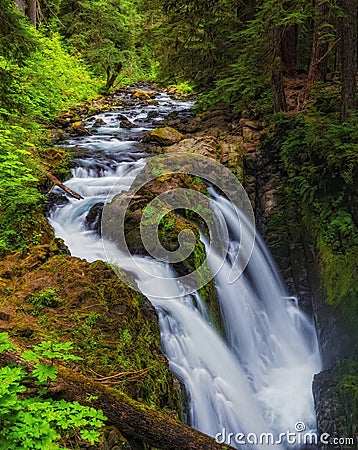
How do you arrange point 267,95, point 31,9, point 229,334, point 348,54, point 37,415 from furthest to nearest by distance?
point 31,9
point 267,95
point 348,54
point 229,334
point 37,415

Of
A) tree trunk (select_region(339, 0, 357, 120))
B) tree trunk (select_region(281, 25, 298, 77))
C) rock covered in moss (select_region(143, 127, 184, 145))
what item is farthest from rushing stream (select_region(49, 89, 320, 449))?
tree trunk (select_region(281, 25, 298, 77))

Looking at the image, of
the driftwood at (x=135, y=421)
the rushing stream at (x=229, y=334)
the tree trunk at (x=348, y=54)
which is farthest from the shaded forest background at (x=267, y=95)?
the driftwood at (x=135, y=421)

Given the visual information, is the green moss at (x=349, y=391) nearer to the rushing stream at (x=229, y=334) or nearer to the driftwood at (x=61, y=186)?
the rushing stream at (x=229, y=334)

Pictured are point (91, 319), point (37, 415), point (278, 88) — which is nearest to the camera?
point (37, 415)

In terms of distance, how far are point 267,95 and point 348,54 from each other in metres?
3.77

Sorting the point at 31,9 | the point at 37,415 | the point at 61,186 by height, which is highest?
the point at 31,9

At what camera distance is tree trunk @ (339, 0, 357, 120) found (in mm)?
6930

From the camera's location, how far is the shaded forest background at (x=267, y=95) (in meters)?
6.03

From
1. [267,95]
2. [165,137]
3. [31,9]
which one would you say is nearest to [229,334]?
[165,137]

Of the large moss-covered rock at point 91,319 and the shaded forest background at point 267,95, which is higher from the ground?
the shaded forest background at point 267,95

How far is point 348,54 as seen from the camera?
23.4 ft

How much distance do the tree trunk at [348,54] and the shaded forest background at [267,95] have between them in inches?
0.7

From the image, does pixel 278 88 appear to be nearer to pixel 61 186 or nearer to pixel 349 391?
pixel 61 186

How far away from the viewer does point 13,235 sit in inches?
224
